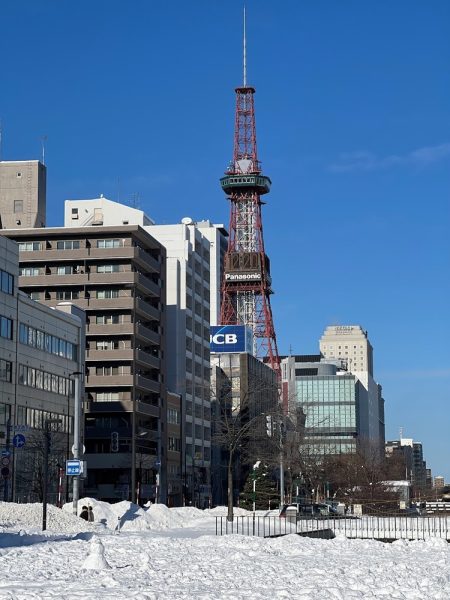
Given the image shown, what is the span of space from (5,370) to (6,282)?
6983mm

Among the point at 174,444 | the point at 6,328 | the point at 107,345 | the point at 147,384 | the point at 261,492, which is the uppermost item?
the point at 107,345

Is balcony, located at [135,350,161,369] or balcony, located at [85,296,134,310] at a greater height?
balcony, located at [85,296,134,310]

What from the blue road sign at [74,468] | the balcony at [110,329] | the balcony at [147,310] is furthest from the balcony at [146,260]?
the blue road sign at [74,468]

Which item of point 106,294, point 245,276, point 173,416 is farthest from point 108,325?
point 245,276

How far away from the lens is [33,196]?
134125mm

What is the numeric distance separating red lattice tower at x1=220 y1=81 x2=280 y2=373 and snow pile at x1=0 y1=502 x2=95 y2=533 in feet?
450

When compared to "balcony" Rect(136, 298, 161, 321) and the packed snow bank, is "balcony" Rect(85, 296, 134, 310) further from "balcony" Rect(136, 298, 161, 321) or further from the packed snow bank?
the packed snow bank

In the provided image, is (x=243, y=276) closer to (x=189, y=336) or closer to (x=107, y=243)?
(x=189, y=336)

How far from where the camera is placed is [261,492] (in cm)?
10238

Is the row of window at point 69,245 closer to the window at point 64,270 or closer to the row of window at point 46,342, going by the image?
the window at point 64,270

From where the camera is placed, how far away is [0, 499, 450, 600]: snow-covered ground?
73.2 ft

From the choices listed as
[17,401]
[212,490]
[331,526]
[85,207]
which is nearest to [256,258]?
[85,207]

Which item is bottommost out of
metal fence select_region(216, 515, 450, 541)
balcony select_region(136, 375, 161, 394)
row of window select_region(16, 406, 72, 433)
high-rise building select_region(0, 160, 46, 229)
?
metal fence select_region(216, 515, 450, 541)

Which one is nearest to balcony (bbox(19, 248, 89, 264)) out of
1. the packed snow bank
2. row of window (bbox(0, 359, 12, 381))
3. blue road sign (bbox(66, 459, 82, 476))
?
row of window (bbox(0, 359, 12, 381))
